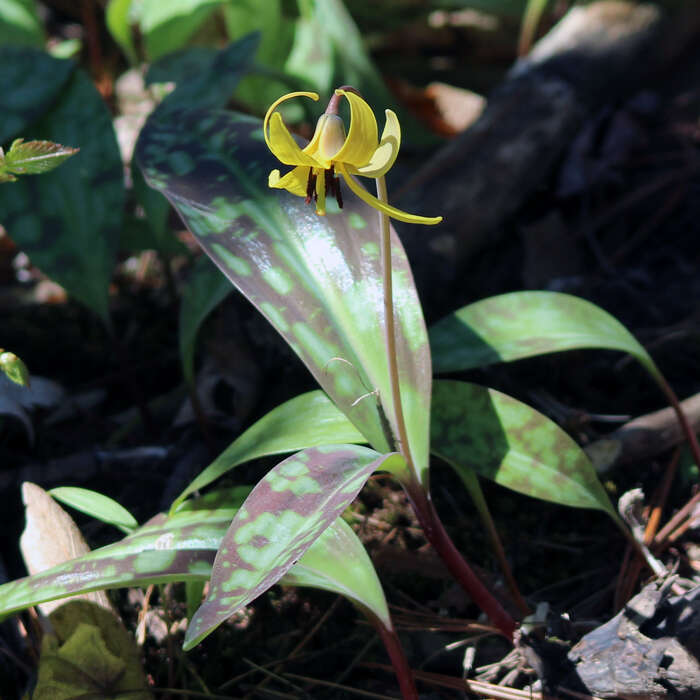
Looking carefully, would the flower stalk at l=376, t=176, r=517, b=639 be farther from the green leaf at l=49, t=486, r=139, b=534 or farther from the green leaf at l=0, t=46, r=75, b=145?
the green leaf at l=0, t=46, r=75, b=145

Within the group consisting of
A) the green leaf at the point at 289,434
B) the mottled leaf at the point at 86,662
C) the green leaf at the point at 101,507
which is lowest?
the mottled leaf at the point at 86,662

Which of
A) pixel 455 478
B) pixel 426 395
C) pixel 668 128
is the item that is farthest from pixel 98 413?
pixel 668 128

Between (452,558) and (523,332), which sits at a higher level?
(523,332)

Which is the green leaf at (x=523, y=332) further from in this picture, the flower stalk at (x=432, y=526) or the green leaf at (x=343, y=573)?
the green leaf at (x=343, y=573)

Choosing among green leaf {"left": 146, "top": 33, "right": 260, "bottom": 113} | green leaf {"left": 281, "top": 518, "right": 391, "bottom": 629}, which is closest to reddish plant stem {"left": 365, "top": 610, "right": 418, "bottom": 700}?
green leaf {"left": 281, "top": 518, "right": 391, "bottom": 629}

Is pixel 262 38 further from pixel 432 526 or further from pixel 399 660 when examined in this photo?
pixel 399 660

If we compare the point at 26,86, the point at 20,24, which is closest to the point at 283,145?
the point at 26,86

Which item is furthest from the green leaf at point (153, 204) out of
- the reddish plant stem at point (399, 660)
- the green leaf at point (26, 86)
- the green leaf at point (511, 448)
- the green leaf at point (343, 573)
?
the reddish plant stem at point (399, 660)
